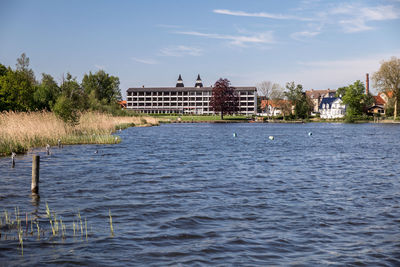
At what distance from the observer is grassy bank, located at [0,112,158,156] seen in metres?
31.2

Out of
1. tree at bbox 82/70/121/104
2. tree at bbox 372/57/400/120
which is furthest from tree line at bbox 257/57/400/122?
tree at bbox 82/70/121/104

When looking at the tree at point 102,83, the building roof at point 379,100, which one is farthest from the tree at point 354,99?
the tree at point 102,83

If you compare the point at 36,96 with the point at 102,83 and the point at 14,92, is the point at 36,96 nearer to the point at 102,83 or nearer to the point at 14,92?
the point at 14,92

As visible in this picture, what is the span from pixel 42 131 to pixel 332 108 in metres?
161

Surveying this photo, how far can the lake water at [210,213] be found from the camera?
33.6 ft

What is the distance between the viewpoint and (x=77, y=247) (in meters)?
10.7

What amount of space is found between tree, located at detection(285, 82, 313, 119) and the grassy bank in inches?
4666

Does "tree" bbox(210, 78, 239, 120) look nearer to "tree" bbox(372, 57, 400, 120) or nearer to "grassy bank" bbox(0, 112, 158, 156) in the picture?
"tree" bbox(372, 57, 400, 120)

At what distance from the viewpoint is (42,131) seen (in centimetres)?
3653

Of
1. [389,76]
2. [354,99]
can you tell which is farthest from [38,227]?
[354,99]

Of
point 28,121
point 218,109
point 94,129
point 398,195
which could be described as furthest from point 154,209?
point 218,109

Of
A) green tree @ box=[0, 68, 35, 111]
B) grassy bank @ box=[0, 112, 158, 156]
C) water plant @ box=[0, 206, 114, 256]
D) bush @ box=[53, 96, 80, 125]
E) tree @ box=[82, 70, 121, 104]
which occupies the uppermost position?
tree @ box=[82, 70, 121, 104]

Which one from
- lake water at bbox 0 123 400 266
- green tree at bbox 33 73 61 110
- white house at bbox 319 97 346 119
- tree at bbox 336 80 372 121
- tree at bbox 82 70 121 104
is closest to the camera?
lake water at bbox 0 123 400 266

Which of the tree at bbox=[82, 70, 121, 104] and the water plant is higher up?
the tree at bbox=[82, 70, 121, 104]
